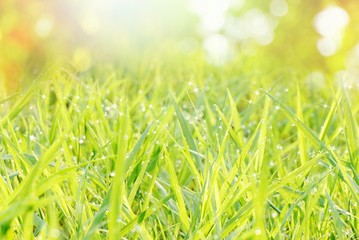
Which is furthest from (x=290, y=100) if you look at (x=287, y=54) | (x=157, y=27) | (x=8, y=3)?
(x=287, y=54)

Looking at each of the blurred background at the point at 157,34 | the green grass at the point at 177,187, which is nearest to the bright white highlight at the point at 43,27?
the blurred background at the point at 157,34

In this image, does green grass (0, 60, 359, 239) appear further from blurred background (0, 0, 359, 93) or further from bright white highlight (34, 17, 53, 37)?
bright white highlight (34, 17, 53, 37)

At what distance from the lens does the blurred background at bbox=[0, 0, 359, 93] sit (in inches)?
117

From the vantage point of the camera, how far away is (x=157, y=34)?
165 inches

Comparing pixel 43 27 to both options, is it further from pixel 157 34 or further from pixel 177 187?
pixel 177 187

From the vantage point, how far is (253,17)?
549cm

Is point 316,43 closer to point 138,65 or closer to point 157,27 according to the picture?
point 157,27

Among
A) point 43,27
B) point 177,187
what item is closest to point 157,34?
point 43,27

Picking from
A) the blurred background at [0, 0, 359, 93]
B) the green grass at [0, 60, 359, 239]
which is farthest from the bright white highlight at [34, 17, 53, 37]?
the green grass at [0, 60, 359, 239]

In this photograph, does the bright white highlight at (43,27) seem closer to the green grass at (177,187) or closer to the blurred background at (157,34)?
the blurred background at (157,34)

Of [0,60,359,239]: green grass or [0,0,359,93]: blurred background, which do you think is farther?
[0,0,359,93]: blurred background

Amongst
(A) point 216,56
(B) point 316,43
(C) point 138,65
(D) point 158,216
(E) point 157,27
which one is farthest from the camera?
(B) point 316,43

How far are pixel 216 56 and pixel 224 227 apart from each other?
7.82 ft

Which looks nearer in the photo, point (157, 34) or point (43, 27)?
point (43, 27)
